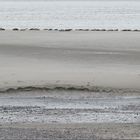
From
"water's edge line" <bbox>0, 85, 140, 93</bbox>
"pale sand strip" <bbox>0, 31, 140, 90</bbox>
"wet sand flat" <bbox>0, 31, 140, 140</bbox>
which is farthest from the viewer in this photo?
"pale sand strip" <bbox>0, 31, 140, 90</bbox>

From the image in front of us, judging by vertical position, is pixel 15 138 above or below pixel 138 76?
above

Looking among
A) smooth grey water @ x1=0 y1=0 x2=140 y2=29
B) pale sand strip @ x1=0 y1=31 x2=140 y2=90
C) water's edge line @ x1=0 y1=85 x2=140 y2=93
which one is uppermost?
water's edge line @ x1=0 y1=85 x2=140 y2=93

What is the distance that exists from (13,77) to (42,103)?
4579 millimetres

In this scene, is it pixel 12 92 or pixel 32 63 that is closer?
pixel 12 92

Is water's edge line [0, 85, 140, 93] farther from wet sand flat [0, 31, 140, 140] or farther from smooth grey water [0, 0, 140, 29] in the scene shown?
smooth grey water [0, 0, 140, 29]

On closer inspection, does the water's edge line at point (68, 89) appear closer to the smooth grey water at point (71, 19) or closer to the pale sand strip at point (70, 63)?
the pale sand strip at point (70, 63)

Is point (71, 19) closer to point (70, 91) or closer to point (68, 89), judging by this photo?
point (68, 89)

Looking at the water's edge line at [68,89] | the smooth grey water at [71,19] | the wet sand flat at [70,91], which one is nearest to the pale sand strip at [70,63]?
the wet sand flat at [70,91]

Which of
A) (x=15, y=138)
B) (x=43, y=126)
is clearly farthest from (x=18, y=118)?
(x=15, y=138)

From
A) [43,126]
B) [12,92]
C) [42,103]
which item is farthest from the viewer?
[12,92]

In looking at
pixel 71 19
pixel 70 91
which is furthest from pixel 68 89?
pixel 71 19

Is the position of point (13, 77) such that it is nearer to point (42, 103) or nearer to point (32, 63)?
point (32, 63)

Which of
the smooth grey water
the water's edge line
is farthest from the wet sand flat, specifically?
the smooth grey water

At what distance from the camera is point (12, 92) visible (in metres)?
15.3
